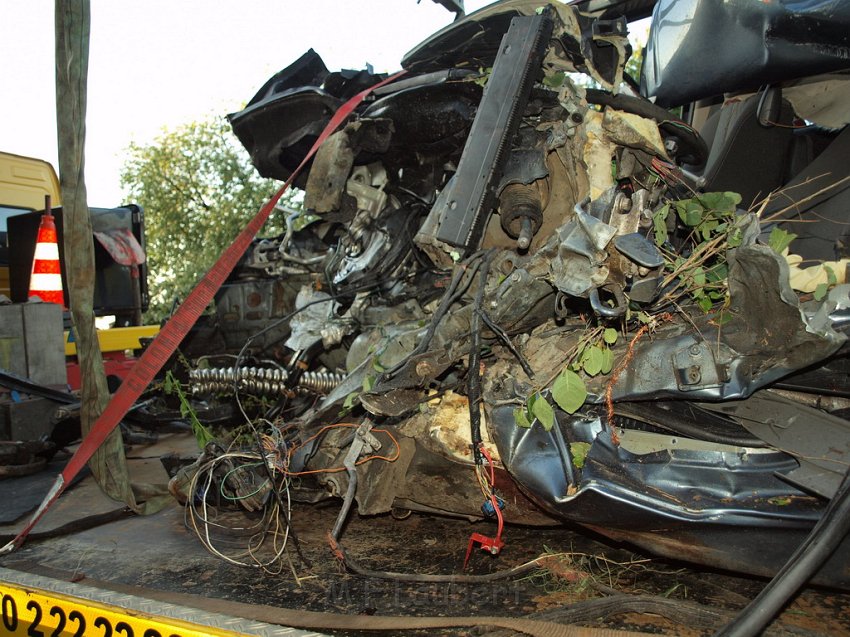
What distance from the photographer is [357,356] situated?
2.97 m

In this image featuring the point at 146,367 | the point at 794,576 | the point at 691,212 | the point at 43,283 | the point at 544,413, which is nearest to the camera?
the point at 794,576

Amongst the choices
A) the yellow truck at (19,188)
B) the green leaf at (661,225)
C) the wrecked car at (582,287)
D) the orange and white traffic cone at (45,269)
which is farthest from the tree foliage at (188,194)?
the green leaf at (661,225)

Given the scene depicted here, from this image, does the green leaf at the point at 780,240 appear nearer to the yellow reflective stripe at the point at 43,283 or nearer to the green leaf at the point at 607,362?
the green leaf at the point at 607,362

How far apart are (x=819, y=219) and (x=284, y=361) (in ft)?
9.36

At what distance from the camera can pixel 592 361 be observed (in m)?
1.88

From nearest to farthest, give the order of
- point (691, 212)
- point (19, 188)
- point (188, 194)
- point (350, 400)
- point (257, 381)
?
point (691, 212)
point (350, 400)
point (257, 381)
point (19, 188)
point (188, 194)

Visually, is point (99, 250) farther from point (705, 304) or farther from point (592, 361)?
point (705, 304)

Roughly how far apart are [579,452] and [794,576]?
Answer: 66 centimetres

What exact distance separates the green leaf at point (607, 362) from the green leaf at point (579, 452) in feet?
0.71

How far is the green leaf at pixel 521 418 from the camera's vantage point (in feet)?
6.29

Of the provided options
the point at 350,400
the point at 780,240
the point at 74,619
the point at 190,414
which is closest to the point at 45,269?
the point at 190,414

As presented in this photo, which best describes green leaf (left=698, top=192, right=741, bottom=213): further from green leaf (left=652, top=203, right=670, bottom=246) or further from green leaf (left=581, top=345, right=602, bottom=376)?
green leaf (left=581, top=345, right=602, bottom=376)

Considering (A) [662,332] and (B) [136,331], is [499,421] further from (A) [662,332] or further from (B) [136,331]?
(B) [136,331]

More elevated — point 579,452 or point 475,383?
point 475,383
